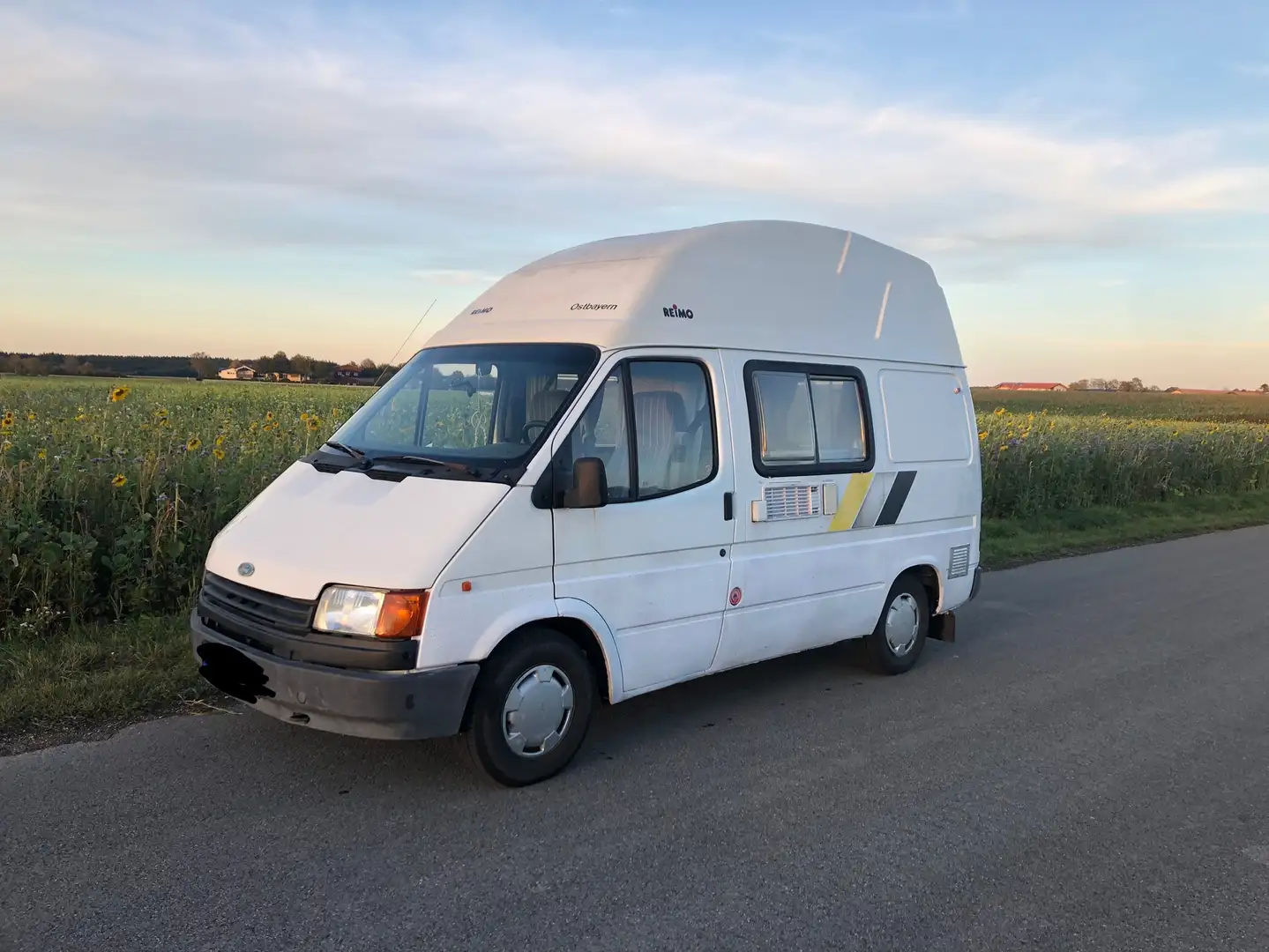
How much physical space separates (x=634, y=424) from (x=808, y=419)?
1452 millimetres

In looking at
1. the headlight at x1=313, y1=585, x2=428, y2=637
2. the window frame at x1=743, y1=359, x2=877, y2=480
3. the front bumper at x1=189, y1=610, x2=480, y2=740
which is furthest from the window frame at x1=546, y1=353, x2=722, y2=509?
the front bumper at x1=189, y1=610, x2=480, y2=740

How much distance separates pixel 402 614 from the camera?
404cm

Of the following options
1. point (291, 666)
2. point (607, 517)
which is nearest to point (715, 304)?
point (607, 517)

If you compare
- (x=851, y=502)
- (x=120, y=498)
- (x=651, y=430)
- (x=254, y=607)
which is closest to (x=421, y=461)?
(x=254, y=607)

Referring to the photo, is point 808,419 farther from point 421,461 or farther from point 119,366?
point 119,366

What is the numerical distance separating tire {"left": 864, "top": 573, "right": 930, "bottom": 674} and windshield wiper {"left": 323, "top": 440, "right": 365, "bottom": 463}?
348 cm

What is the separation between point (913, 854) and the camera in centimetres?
401

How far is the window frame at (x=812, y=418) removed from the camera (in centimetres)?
548

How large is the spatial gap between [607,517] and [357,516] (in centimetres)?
115

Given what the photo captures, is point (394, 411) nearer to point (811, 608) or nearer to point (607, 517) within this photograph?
point (607, 517)

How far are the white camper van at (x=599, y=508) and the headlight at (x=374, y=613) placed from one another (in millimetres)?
10

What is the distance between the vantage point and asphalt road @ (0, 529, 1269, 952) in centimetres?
340

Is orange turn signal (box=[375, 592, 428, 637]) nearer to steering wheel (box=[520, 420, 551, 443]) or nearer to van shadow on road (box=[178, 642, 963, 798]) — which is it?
van shadow on road (box=[178, 642, 963, 798])

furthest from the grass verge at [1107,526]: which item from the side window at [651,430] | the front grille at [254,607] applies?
the front grille at [254,607]
